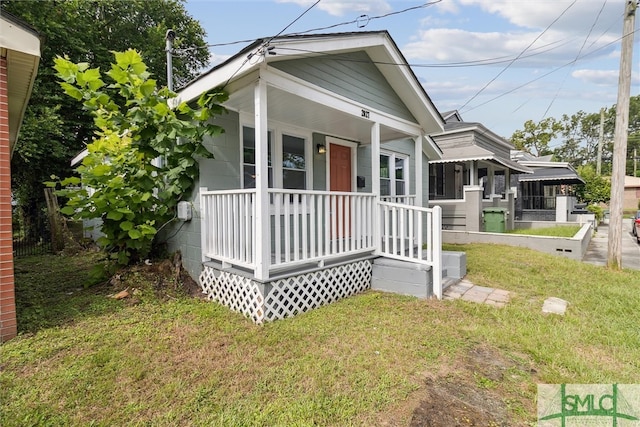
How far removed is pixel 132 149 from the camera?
455 centimetres

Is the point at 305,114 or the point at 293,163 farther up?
the point at 305,114

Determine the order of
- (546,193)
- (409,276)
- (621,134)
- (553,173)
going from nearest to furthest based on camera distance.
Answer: (409,276)
(621,134)
(553,173)
(546,193)

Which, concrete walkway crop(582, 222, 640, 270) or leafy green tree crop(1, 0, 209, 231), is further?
leafy green tree crop(1, 0, 209, 231)

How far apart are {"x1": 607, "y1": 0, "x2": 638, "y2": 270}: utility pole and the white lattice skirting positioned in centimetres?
584

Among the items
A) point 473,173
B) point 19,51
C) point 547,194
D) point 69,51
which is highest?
point 69,51

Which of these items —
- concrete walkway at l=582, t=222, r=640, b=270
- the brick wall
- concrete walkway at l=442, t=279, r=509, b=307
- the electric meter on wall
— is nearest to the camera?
the brick wall

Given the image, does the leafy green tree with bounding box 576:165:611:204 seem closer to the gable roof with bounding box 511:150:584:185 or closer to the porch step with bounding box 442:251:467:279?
the gable roof with bounding box 511:150:584:185

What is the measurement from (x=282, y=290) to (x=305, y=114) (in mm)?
2890

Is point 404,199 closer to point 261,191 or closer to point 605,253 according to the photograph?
point 261,191

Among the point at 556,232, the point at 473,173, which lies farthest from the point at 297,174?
the point at 556,232

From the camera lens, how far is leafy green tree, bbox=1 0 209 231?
392 inches

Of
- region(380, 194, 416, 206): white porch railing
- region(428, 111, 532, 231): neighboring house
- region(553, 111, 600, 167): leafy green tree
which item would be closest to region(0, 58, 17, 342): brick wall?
region(380, 194, 416, 206): white porch railing

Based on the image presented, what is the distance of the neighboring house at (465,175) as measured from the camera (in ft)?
35.0

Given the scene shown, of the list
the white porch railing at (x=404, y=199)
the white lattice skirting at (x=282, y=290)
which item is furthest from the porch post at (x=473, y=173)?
the white lattice skirting at (x=282, y=290)
